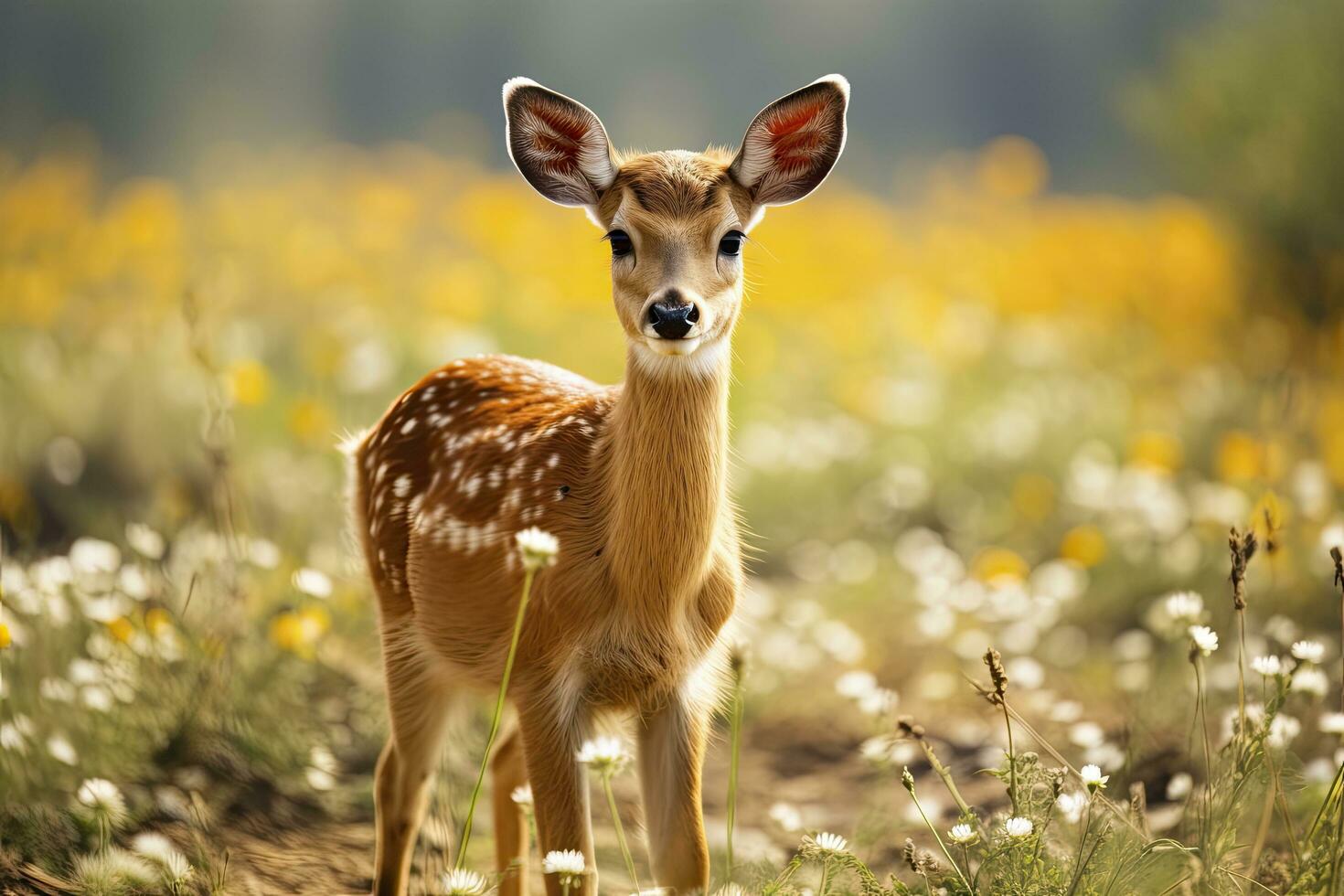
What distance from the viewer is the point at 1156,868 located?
316 cm

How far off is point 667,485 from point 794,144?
0.92 metres

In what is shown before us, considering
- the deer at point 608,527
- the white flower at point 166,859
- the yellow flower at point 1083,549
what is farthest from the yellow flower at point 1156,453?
the white flower at point 166,859

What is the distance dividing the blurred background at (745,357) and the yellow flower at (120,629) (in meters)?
0.02

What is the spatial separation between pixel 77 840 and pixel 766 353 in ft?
16.8

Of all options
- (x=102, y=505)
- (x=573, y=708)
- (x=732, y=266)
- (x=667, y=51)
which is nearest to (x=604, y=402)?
(x=732, y=266)

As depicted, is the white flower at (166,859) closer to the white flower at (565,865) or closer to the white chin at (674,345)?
the white flower at (565,865)

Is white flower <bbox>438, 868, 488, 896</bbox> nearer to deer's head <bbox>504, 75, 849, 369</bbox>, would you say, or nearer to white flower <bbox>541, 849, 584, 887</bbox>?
white flower <bbox>541, 849, 584, 887</bbox>

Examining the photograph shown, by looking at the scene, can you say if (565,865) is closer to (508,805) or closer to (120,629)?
(508,805)

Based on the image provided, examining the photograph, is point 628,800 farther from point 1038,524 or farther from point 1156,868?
point 1038,524

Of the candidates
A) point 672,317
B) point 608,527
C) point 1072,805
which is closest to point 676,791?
point 608,527

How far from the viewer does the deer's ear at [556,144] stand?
Result: 11.0 feet

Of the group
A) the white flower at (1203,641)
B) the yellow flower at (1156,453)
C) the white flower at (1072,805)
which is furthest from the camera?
the yellow flower at (1156,453)

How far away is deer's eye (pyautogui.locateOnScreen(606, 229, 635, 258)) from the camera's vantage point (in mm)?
3256

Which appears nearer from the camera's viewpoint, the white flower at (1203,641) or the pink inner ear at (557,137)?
the white flower at (1203,641)
